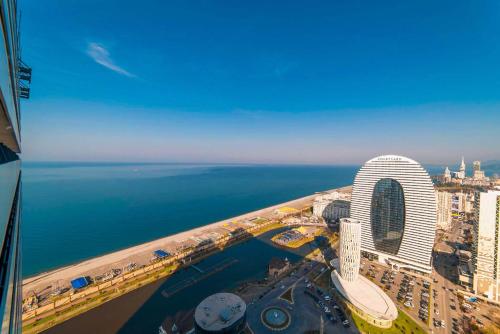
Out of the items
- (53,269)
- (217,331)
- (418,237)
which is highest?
(418,237)

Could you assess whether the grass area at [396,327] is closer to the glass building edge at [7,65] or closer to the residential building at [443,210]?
the glass building edge at [7,65]

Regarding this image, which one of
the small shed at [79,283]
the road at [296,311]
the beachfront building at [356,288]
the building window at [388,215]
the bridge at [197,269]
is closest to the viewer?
the road at [296,311]

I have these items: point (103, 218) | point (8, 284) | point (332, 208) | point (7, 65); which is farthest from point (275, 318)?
point (103, 218)

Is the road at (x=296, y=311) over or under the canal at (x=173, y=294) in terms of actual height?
over

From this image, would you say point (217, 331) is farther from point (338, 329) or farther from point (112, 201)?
point (112, 201)

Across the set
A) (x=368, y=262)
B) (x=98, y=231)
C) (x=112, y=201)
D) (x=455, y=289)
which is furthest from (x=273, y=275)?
(x=112, y=201)

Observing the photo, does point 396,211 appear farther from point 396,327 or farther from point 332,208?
point 332,208

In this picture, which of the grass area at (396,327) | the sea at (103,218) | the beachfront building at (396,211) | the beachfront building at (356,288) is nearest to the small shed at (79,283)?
the sea at (103,218)
